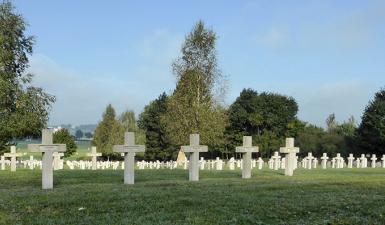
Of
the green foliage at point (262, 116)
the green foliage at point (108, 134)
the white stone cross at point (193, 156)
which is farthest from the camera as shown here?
the green foliage at point (108, 134)

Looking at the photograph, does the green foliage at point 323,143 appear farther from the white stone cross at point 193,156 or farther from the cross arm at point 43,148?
the cross arm at point 43,148

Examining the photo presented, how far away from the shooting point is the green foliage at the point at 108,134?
7581cm

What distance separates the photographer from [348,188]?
13.9 metres

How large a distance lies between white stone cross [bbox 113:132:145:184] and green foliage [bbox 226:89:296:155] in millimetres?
55628

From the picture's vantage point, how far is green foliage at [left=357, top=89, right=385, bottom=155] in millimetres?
52656

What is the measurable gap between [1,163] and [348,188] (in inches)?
1101

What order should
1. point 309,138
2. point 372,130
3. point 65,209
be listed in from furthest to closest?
point 309,138, point 372,130, point 65,209

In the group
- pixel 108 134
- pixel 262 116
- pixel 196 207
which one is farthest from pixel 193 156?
pixel 108 134

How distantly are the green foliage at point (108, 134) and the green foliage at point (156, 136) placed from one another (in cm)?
382

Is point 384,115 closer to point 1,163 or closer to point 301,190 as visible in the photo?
point 1,163

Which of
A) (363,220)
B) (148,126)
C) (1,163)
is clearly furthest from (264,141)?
(363,220)

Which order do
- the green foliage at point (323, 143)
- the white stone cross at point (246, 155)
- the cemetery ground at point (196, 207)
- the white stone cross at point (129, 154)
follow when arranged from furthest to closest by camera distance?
1. the green foliage at point (323, 143)
2. the white stone cross at point (246, 155)
3. the white stone cross at point (129, 154)
4. the cemetery ground at point (196, 207)

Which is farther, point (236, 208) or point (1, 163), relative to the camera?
point (1, 163)

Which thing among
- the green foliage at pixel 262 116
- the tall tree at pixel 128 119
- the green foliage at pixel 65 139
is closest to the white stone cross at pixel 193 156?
the green foliage at pixel 262 116
